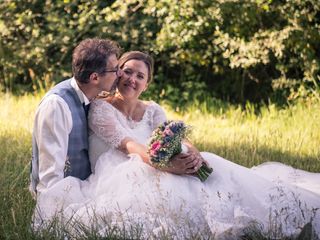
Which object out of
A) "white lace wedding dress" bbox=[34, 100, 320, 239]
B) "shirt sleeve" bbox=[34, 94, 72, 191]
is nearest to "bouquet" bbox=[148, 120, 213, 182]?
"white lace wedding dress" bbox=[34, 100, 320, 239]

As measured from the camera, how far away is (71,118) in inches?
178

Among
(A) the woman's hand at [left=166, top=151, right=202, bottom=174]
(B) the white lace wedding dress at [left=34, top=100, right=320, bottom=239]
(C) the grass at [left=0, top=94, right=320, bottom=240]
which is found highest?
(A) the woman's hand at [left=166, top=151, right=202, bottom=174]

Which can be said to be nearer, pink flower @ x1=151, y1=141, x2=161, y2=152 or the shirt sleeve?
pink flower @ x1=151, y1=141, x2=161, y2=152

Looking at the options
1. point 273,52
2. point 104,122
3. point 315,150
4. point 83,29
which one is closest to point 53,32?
point 83,29

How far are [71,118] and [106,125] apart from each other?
12.5 inches

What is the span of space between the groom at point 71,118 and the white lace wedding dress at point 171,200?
11cm

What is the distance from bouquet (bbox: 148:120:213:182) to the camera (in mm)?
4219

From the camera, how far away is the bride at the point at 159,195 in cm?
395

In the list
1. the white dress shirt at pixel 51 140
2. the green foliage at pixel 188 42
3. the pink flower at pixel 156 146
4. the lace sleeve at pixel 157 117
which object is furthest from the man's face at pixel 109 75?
the green foliage at pixel 188 42

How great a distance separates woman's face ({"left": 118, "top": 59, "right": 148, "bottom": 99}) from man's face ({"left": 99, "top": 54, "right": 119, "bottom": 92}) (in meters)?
0.18

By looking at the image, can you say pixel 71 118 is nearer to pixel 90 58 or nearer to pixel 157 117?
pixel 90 58

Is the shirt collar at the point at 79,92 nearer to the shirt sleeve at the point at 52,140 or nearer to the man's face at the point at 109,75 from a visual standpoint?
the man's face at the point at 109,75

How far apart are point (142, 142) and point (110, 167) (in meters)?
0.43

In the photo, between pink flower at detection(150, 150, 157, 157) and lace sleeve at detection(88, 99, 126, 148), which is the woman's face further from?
pink flower at detection(150, 150, 157, 157)
